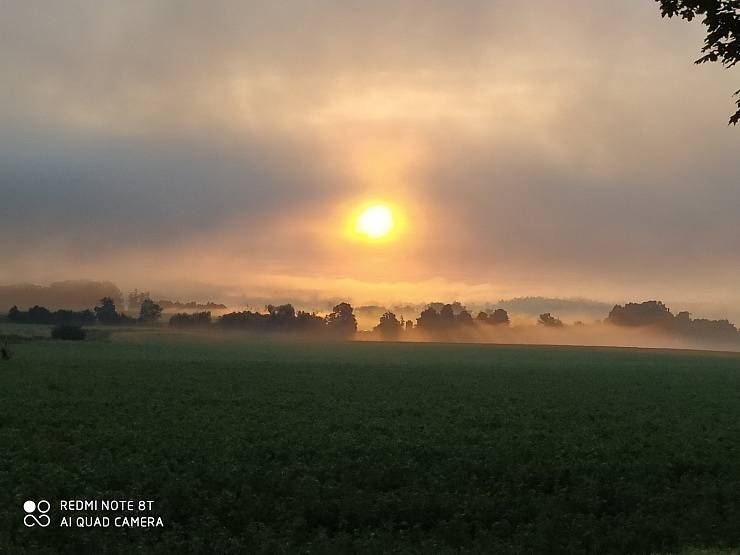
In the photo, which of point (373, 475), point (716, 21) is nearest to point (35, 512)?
point (373, 475)

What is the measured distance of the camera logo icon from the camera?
19.3 meters

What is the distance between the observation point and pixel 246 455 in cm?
2678

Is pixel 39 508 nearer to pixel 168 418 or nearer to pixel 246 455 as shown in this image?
pixel 246 455

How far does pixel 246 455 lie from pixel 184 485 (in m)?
4.56

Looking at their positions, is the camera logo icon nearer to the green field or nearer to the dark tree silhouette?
the green field

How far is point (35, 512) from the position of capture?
19.9 m

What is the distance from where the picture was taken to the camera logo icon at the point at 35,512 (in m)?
19.3

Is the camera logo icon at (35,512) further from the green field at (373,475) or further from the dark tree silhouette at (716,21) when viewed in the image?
the dark tree silhouette at (716,21)

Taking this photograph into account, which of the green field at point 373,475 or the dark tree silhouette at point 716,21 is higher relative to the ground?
the dark tree silhouette at point 716,21

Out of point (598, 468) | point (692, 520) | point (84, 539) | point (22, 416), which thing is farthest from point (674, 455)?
point (22, 416)

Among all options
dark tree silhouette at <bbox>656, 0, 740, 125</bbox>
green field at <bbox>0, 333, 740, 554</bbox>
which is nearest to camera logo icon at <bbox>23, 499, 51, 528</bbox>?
green field at <bbox>0, 333, 740, 554</bbox>

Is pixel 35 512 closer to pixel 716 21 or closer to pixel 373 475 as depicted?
pixel 373 475

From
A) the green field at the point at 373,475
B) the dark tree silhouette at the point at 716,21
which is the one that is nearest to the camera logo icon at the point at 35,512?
the green field at the point at 373,475

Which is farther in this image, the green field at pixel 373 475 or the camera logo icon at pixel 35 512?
the green field at pixel 373 475
